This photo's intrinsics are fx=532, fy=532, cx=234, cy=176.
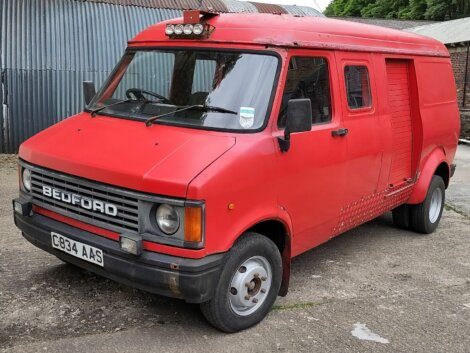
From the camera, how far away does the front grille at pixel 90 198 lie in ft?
11.4

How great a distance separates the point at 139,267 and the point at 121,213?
0.38m

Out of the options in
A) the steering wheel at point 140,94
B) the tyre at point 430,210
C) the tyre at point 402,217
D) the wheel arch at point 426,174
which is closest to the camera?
the steering wheel at point 140,94

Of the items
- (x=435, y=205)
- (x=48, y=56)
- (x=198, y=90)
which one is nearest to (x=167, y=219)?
(x=198, y=90)

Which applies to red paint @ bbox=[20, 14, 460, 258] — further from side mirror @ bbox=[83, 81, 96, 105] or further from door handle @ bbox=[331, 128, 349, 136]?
side mirror @ bbox=[83, 81, 96, 105]

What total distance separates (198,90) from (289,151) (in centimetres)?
84

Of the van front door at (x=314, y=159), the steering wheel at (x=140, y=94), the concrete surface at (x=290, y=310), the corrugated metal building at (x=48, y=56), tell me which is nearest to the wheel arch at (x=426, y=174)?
the concrete surface at (x=290, y=310)

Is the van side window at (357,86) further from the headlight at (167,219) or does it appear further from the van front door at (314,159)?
the headlight at (167,219)

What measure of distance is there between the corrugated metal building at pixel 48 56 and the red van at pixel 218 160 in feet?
19.7

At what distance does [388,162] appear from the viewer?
17.7ft

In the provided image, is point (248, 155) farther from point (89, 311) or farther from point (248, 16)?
point (89, 311)

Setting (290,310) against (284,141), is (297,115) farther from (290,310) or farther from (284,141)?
(290,310)

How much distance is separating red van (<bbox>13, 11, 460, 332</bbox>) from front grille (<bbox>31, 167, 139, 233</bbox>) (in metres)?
0.01

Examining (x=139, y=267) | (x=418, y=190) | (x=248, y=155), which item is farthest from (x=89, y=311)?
(x=418, y=190)

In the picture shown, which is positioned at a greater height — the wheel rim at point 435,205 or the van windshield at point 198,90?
the van windshield at point 198,90
